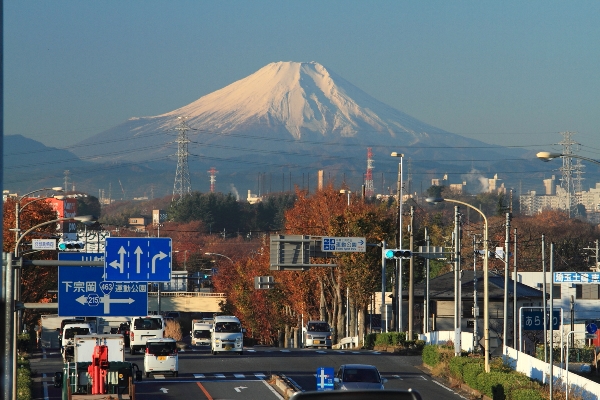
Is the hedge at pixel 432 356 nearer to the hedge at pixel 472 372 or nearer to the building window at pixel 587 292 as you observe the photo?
the hedge at pixel 472 372

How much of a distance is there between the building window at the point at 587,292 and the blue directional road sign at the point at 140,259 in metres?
67.6

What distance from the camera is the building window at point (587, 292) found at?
84.6m

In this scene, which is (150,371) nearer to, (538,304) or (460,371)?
(460,371)

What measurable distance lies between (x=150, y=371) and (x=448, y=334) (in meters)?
16.9

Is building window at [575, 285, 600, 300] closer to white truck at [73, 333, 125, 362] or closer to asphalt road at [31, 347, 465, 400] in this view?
asphalt road at [31, 347, 465, 400]

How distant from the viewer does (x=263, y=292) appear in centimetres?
8706

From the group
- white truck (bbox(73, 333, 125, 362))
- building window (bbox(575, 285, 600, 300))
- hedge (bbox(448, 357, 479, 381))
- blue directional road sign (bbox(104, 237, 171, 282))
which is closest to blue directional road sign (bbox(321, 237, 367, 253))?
hedge (bbox(448, 357, 479, 381))

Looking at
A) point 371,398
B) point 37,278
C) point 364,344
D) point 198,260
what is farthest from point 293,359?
point 198,260

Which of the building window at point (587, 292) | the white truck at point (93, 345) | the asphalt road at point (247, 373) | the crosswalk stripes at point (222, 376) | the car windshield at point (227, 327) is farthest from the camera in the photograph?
the building window at point (587, 292)

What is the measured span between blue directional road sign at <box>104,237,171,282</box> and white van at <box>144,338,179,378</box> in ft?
44.9

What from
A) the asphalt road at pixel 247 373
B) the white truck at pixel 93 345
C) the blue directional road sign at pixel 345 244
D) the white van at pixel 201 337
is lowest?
the white van at pixel 201 337

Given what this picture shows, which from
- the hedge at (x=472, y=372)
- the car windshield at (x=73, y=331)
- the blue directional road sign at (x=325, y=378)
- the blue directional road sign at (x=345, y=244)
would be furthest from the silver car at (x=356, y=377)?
the car windshield at (x=73, y=331)

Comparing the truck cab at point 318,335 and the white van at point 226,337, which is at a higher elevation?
the white van at point 226,337

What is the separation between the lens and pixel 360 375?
30.2 m
